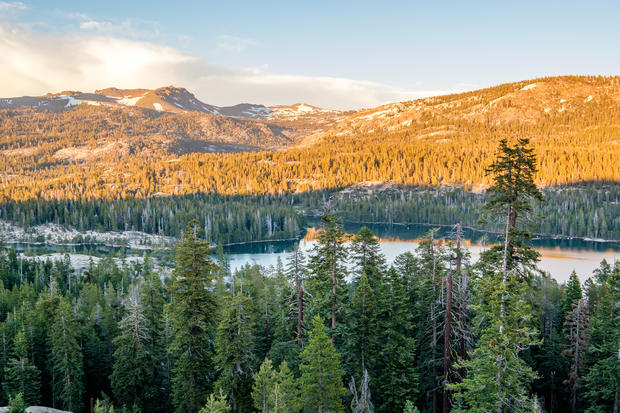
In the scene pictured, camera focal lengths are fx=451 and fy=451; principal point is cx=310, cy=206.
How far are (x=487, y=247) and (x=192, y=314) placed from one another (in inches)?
4894

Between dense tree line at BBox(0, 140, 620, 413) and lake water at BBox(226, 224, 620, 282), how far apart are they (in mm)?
65359

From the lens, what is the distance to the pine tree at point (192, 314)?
26.3 metres

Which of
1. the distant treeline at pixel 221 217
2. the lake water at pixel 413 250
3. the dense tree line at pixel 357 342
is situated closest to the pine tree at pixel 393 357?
the dense tree line at pixel 357 342

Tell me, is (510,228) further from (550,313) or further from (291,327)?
(550,313)

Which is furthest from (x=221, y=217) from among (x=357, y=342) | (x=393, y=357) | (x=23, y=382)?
(x=393, y=357)

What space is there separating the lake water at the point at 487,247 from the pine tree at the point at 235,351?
77540 millimetres

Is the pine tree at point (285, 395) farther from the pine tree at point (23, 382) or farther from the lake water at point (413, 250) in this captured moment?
the lake water at point (413, 250)

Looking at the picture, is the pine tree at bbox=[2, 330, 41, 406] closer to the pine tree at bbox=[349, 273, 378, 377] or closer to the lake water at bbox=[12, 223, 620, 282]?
the pine tree at bbox=[349, 273, 378, 377]

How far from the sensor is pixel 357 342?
28.5 m

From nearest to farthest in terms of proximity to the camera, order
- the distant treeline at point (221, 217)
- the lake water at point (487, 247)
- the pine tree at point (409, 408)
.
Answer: the pine tree at point (409, 408) → the lake water at point (487, 247) → the distant treeline at point (221, 217)

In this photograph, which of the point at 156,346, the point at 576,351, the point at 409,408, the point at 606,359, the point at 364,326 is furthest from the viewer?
the point at 156,346

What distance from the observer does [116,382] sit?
33.2m

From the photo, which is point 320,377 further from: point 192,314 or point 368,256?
point 368,256

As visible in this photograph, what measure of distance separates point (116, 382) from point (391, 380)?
790 inches
